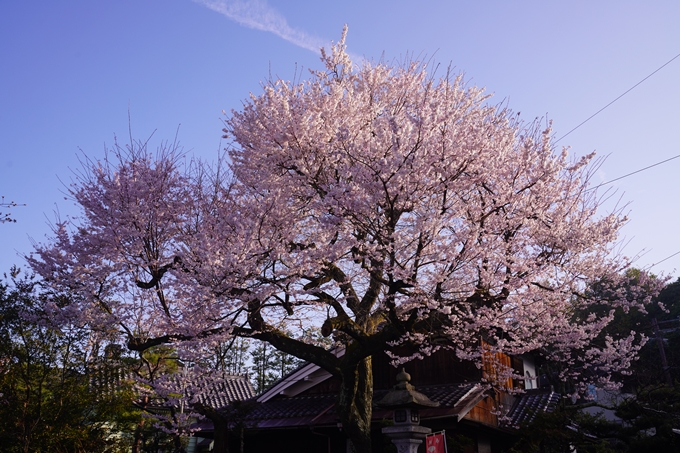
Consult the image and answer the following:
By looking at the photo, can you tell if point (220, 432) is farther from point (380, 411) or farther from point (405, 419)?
point (405, 419)

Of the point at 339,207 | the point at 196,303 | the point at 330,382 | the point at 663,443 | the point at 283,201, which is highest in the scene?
the point at 283,201

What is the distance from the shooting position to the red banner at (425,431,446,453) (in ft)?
30.3

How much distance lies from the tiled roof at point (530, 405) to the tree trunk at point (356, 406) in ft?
21.9

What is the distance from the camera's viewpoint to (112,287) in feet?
35.6

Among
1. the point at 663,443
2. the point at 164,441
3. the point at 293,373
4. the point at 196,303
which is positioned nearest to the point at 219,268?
the point at 196,303

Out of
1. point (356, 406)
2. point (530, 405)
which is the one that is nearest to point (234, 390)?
point (530, 405)

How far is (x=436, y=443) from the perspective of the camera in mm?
9328

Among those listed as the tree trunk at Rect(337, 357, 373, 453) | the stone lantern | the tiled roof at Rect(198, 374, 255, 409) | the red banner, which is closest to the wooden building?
the tree trunk at Rect(337, 357, 373, 453)

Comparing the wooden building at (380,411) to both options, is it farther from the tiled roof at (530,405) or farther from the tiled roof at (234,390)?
the tiled roof at (234,390)

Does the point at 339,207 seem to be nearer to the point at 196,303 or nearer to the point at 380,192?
the point at 380,192

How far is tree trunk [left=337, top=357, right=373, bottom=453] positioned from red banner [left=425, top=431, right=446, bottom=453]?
1.36 m

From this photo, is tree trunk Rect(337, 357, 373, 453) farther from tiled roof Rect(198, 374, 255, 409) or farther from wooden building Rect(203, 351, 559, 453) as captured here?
tiled roof Rect(198, 374, 255, 409)

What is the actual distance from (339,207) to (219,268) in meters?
2.49

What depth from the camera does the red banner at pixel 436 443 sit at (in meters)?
9.25
